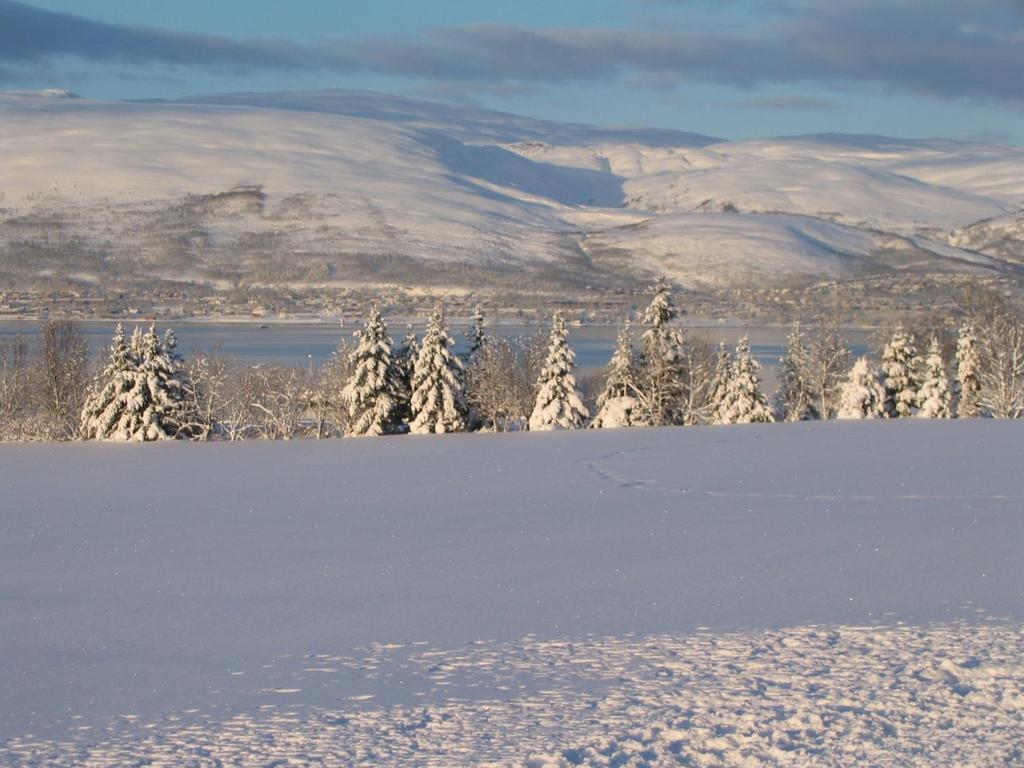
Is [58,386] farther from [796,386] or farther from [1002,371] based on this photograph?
[1002,371]

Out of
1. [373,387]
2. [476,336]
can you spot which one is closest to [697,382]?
[476,336]

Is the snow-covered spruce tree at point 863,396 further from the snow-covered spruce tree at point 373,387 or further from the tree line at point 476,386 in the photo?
the snow-covered spruce tree at point 373,387

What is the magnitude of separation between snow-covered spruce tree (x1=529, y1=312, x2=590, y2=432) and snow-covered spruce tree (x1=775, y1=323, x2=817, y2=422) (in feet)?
54.2

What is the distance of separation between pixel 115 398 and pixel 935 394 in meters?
26.4

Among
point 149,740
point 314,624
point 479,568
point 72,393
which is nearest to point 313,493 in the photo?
point 479,568

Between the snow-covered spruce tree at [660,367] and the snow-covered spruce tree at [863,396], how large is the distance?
7.38m

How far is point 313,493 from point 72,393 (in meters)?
35.9

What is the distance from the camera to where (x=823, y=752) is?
655 cm

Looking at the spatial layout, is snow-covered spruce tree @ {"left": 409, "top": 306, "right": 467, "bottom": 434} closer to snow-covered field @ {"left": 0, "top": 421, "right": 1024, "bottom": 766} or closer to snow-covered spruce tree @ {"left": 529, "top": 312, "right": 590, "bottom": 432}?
snow-covered spruce tree @ {"left": 529, "top": 312, "right": 590, "bottom": 432}

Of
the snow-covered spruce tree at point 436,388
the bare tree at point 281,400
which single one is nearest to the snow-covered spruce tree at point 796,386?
the snow-covered spruce tree at point 436,388

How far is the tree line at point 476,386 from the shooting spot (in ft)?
118

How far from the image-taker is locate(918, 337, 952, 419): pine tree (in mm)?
42594

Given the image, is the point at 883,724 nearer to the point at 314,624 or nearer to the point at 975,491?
the point at 314,624

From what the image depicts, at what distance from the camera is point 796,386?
53.2 metres
